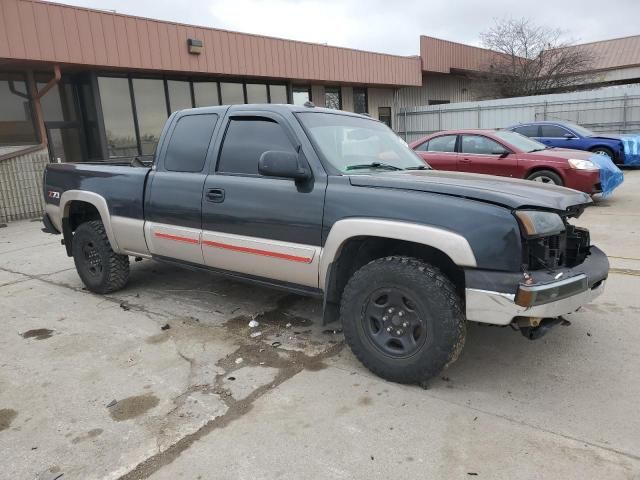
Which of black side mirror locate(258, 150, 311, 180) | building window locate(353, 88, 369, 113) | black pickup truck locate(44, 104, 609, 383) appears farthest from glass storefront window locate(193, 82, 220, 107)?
black side mirror locate(258, 150, 311, 180)

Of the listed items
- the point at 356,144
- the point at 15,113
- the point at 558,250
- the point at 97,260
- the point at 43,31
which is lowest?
the point at 97,260

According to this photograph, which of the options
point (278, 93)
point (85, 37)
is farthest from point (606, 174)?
point (278, 93)

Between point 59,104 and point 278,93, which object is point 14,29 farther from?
point 278,93

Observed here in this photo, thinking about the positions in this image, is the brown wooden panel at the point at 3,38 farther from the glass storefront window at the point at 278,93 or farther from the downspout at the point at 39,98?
the glass storefront window at the point at 278,93

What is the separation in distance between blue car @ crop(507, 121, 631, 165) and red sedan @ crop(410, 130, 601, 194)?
4.04 metres

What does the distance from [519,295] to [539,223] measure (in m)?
0.46

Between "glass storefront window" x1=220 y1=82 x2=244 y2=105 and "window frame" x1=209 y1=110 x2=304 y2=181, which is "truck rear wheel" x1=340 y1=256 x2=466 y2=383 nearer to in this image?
"window frame" x1=209 y1=110 x2=304 y2=181

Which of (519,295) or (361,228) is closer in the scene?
(519,295)

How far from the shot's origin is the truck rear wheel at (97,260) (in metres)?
5.18

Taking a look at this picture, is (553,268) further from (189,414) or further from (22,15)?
(22,15)

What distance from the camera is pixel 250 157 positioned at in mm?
4004

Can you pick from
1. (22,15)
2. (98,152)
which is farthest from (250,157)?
(98,152)

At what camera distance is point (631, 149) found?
45.5 ft

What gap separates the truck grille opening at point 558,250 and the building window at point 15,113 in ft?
41.5
